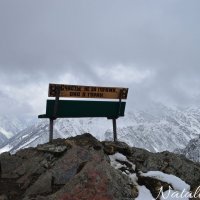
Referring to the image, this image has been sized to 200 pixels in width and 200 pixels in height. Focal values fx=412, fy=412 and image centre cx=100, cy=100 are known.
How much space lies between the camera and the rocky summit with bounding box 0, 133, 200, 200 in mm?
14367

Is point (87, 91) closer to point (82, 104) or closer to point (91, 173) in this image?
point (82, 104)

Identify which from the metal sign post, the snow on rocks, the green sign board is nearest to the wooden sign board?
the metal sign post

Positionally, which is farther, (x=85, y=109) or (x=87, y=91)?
(x=85, y=109)

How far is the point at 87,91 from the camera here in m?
21.6

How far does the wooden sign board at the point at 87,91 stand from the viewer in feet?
67.4

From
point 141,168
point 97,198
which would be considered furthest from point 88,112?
point 97,198

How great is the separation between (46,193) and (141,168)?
4.67m

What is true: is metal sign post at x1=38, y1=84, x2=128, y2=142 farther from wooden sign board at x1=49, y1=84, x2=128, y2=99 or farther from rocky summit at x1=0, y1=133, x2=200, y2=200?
rocky summit at x1=0, y1=133, x2=200, y2=200

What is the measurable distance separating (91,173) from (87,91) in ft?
24.6

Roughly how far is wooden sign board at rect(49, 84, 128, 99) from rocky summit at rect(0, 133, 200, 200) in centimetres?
243

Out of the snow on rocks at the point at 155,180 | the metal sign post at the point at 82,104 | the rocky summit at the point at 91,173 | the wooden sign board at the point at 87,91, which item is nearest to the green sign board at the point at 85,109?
the metal sign post at the point at 82,104

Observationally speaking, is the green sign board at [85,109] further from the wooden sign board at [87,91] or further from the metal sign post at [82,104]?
the wooden sign board at [87,91]

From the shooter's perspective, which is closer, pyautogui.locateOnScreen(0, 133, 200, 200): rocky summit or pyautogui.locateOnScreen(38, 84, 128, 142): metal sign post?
pyautogui.locateOnScreen(0, 133, 200, 200): rocky summit

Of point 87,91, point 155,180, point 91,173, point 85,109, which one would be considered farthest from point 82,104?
point 91,173
